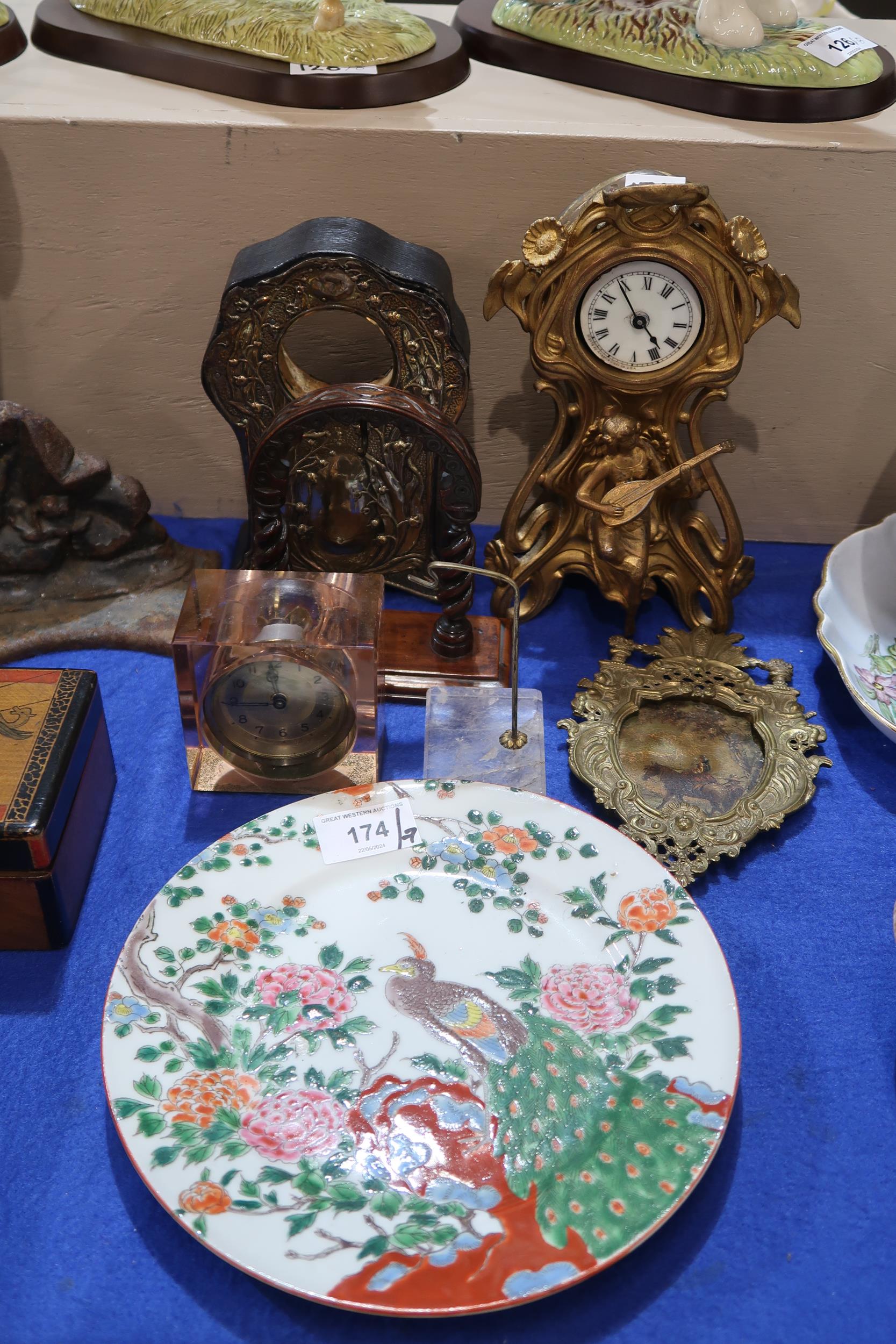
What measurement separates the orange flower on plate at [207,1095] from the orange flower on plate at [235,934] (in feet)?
0.49

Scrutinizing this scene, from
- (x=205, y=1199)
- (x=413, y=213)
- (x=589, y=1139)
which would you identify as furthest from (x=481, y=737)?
(x=413, y=213)

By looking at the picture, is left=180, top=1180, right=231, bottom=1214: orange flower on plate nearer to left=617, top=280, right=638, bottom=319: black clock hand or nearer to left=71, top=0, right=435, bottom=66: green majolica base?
left=617, top=280, right=638, bottom=319: black clock hand

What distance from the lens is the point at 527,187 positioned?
171 cm

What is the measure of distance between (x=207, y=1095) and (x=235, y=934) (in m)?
0.19

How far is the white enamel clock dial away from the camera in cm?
155

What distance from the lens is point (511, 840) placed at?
1412mm

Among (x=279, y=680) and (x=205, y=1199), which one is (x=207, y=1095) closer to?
(x=205, y=1199)

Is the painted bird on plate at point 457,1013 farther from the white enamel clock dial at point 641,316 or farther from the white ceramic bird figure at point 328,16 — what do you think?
the white ceramic bird figure at point 328,16

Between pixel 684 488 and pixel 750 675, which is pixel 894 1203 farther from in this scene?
pixel 684 488

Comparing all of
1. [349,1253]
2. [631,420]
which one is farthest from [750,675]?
[349,1253]

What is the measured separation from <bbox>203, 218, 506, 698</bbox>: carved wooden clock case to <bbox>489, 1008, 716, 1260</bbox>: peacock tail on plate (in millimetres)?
651

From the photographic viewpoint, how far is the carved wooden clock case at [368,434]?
1.54 metres

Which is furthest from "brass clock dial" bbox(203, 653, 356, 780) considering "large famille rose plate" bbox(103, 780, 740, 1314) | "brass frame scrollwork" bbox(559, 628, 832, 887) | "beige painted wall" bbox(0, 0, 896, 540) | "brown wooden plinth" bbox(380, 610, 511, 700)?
"beige painted wall" bbox(0, 0, 896, 540)

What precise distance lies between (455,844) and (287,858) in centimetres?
20
